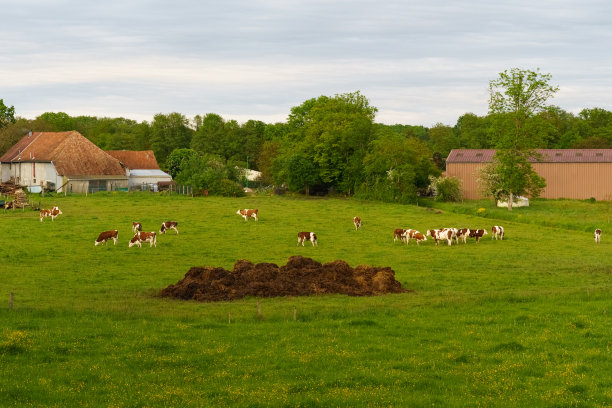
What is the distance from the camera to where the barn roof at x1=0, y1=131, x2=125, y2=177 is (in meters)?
96.8

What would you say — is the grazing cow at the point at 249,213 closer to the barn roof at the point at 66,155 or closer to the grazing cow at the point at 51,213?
the grazing cow at the point at 51,213

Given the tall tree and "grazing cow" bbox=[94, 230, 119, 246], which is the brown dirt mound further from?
the tall tree

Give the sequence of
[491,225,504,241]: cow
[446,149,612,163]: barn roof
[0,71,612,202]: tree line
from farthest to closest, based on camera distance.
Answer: [446,149,612,163]: barn roof
[0,71,612,202]: tree line
[491,225,504,241]: cow

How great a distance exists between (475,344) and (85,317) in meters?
12.2

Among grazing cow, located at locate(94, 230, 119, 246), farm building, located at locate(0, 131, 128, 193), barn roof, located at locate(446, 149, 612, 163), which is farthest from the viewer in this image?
farm building, located at locate(0, 131, 128, 193)

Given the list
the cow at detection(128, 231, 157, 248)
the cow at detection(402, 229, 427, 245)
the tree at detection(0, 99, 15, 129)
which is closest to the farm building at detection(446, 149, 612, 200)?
the cow at detection(402, 229, 427, 245)

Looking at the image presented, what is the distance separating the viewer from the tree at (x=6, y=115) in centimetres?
12999

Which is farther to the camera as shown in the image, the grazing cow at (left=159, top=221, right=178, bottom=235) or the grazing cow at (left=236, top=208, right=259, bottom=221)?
the grazing cow at (left=236, top=208, right=259, bottom=221)

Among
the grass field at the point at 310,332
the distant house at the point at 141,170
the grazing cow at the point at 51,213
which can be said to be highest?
the distant house at the point at 141,170

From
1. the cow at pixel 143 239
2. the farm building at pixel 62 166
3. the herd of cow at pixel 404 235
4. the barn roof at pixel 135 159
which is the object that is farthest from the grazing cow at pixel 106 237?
the barn roof at pixel 135 159

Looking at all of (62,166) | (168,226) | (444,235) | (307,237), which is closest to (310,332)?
(307,237)

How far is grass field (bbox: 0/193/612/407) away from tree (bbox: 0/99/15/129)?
9408 centimetres

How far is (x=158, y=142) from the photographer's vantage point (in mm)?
141500

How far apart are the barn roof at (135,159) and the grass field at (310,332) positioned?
67.8 metres
